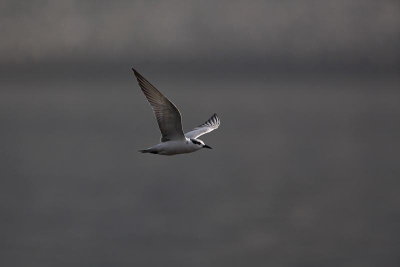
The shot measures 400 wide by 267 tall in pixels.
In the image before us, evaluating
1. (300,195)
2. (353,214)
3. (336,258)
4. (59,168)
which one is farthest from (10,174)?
(336,258)

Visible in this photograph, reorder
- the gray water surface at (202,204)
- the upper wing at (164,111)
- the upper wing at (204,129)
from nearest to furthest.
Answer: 1. the upper wing at (164,111)
2. the upper wing at (204,129)
3. the gray water surface at (202,204)

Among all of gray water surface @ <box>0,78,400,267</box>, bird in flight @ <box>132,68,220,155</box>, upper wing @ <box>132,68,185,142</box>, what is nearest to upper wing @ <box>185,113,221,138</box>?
bird in flight @ <box>132,68,220,155</box>

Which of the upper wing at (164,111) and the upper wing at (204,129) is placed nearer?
the upper wing at (164,111)

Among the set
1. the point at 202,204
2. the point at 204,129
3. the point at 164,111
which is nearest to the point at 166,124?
the point at 164,111

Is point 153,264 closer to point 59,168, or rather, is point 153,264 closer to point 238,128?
point 59,168

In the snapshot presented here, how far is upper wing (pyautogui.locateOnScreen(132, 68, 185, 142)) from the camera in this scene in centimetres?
2000

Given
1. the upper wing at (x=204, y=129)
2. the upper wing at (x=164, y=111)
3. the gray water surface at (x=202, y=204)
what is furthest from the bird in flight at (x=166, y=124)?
the gray water surface at (x=202, y=204)

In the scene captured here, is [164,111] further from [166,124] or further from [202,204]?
[202,204]

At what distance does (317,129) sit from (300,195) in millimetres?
48071

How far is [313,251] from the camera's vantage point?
3431 centimetres

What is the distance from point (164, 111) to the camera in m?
20.3

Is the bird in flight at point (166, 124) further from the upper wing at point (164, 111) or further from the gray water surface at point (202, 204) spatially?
the gray water surface at point (202, 204)

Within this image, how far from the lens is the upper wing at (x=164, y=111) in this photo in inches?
787

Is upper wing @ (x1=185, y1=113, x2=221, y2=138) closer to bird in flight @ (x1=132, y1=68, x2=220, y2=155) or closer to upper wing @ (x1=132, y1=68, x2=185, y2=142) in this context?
bird in flight @ (x1=132, y1=68, x2=220, y2=155)
